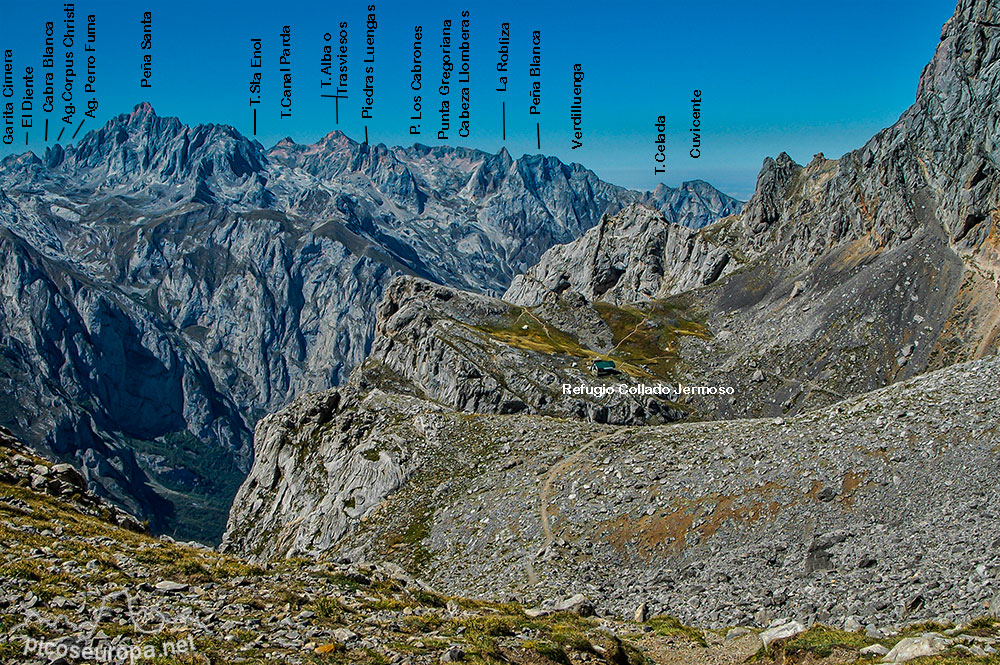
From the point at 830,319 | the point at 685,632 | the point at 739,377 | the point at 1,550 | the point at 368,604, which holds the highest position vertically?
the point at 830,319

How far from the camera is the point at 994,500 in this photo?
138ft

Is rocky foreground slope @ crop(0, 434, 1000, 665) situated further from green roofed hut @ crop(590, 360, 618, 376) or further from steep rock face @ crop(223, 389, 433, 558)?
green roofed hut @ crop(590, 360, 618, 376)

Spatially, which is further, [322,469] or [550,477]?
[322,469]

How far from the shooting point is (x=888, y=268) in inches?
5010

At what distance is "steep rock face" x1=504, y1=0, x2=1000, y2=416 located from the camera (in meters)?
113

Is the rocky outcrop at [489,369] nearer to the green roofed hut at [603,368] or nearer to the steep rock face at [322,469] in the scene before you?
the green roofed hut at [603,368]

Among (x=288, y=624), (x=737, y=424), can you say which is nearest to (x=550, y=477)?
(x=737, y=424)

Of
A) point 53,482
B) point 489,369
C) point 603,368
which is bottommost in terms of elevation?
point 53,482

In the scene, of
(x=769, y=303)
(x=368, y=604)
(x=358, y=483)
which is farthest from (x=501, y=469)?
(x=769, y=303)

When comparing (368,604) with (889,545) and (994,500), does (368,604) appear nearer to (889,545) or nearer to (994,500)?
(889,545)

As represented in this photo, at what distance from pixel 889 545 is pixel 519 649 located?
2677cm

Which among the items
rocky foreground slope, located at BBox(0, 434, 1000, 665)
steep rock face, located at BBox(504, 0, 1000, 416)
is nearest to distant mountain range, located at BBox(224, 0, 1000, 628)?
steep rock face, located at BBox(504, 0, 1000, 416)

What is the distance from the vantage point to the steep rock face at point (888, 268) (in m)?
113

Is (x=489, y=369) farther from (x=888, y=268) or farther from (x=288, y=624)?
(x=288, y=624)
